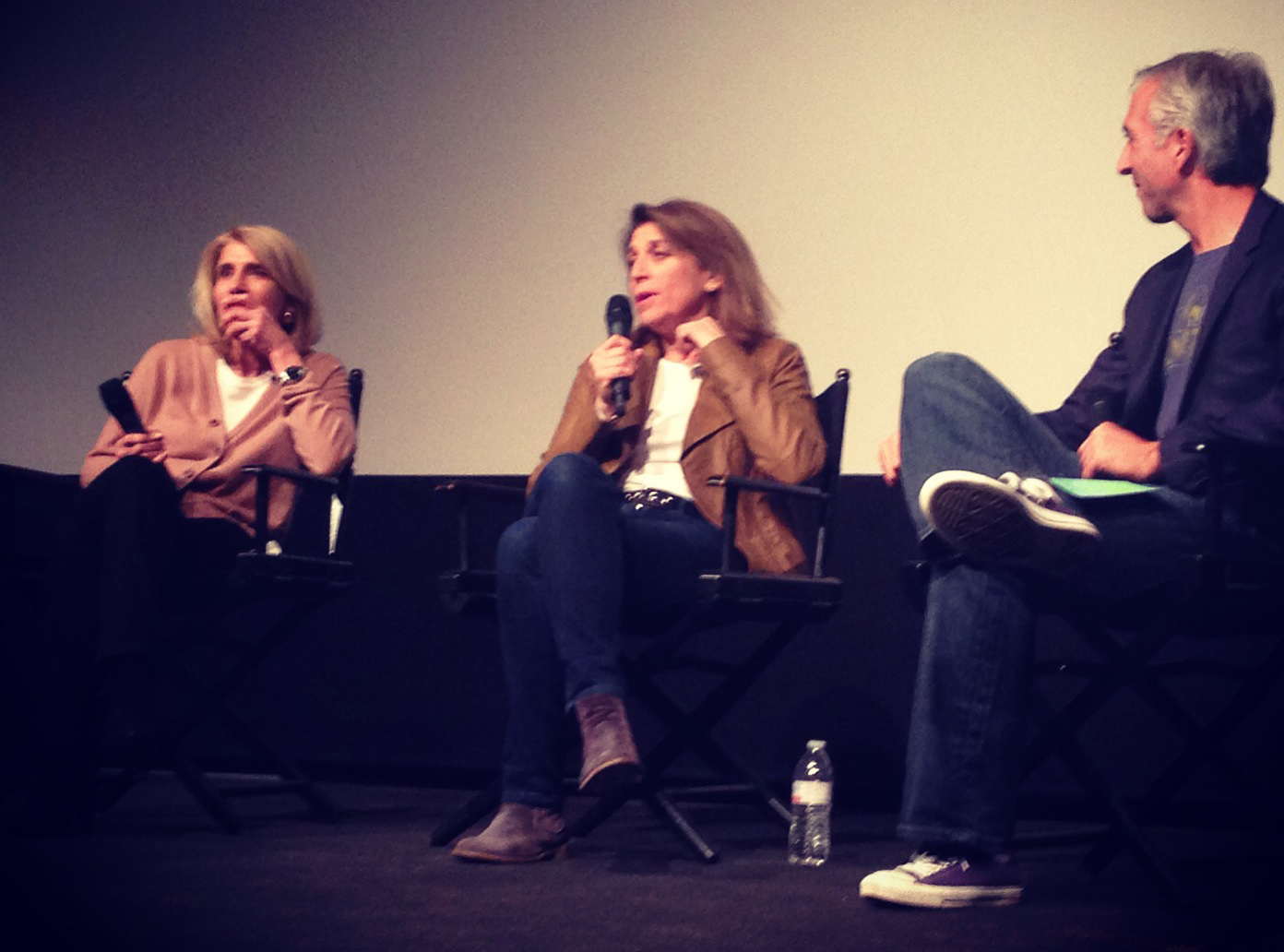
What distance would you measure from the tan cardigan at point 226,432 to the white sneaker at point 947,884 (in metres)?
1.53

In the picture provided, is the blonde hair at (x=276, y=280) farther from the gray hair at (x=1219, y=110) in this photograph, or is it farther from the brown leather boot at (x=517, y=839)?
the gray hair at (x=1219, y=110)

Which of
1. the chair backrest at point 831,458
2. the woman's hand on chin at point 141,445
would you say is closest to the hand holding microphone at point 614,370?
the chair backrest at point 831,458

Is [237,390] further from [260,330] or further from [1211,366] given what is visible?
[1211,366]

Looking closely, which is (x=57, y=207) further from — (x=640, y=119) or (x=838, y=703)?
(x=838, y=703)

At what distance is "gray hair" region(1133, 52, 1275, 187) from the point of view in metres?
2.20

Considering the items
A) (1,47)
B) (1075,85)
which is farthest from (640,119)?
(1,47)

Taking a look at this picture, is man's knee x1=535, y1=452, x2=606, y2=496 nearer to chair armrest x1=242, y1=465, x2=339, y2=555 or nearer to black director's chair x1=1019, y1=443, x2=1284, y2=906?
chair armrest x1=242, y1=465, x2=339, y2=555

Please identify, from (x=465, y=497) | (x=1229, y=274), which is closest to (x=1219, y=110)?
(x=1229, y=274)

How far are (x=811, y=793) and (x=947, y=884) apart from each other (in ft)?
2.36

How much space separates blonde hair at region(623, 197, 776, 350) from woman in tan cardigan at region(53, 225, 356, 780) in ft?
2.62

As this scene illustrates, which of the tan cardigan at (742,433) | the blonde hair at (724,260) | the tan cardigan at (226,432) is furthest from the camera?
the tan cardigan at (226,432)

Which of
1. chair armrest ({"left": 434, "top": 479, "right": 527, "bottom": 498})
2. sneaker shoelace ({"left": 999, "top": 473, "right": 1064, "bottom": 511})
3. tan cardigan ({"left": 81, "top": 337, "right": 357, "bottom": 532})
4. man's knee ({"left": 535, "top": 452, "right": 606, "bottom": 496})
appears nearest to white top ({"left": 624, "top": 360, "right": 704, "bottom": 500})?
chair armrest ({"left": 434, "top": 479, "right": 527, "bottom": 498})

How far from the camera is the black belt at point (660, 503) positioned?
269 cm

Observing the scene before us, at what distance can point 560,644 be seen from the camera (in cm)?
229
